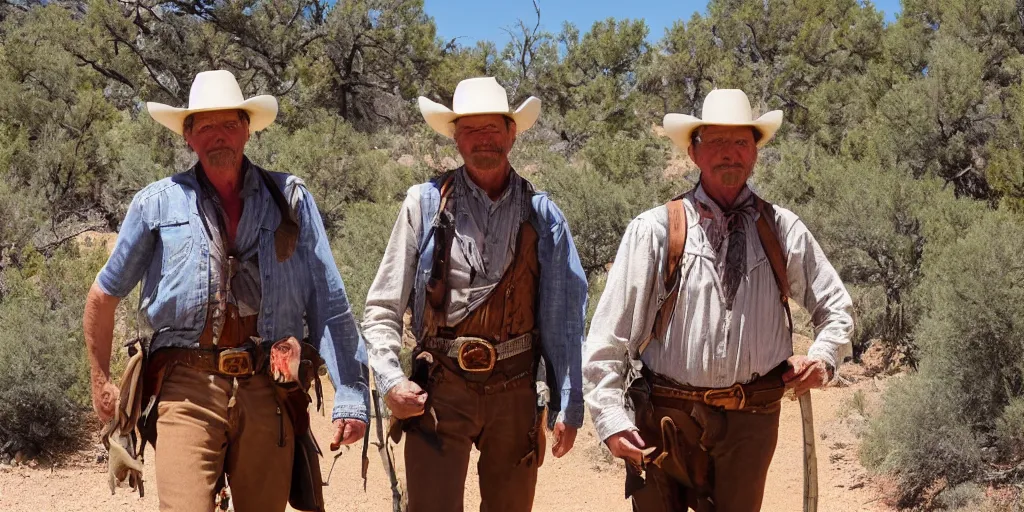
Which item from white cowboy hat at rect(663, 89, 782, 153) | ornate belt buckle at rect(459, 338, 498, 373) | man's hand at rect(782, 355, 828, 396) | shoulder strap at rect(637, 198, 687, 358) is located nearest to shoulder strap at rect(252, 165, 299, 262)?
ornate belt buckle at rect(459, 338, 498, 373)

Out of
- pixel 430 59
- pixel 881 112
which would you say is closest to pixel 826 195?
pixel 881 112

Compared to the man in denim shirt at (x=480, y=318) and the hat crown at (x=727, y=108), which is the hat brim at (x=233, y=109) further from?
the hat crown at (x=727, y=108)

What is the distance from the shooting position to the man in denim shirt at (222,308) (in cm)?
346

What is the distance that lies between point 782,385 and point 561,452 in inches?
32.0

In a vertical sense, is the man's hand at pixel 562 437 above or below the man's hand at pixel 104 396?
below

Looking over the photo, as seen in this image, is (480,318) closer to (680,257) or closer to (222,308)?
(680,257)

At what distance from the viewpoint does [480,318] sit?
3684 millimetres

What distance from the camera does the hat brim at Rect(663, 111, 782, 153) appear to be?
3555mm

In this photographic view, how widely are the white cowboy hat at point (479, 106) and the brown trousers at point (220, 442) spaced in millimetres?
1146

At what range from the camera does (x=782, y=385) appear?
3451mm

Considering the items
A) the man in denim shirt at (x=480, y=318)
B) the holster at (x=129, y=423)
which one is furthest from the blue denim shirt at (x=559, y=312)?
the holster at (x=129, y=423)

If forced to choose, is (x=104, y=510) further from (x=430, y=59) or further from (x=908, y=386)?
(x=430, y=59)

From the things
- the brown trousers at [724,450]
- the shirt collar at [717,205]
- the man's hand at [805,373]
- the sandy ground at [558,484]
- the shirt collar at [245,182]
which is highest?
the shirt collar at [245,182]

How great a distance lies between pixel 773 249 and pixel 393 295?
4.27ft
